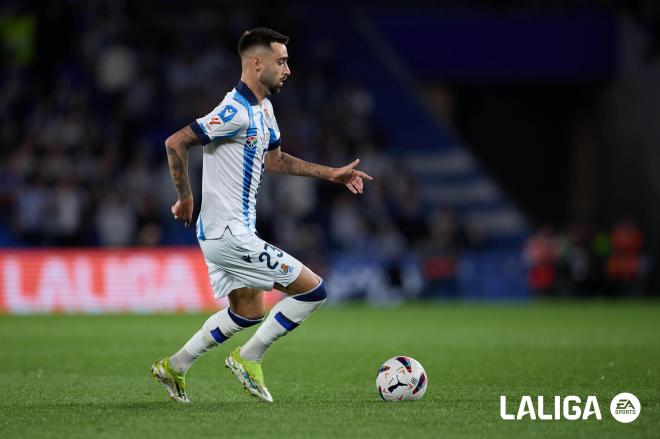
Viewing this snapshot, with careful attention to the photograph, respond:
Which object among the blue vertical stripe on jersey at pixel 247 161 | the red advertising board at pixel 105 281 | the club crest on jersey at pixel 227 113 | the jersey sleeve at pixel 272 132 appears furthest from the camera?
the red advertising board at pixel 105 281

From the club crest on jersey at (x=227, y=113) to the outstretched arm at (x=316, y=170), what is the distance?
0.65m

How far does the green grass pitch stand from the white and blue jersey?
1.23 meters

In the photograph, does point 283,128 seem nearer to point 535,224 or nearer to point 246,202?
point 535,224

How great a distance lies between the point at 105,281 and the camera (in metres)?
19.9

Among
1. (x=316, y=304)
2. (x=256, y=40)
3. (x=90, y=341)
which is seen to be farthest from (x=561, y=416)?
(x=90, y=341)

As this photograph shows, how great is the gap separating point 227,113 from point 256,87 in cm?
37

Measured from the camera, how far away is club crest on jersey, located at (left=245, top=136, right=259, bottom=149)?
777 centimetres

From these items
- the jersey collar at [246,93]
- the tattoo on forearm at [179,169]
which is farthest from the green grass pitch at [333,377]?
the jersey collar at [246,93]

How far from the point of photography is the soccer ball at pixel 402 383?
788 centimetres

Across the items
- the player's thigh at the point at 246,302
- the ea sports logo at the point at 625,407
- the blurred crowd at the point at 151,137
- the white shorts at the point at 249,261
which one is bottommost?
the ea sports logo at the point at 625,407

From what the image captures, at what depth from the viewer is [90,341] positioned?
1359 centimetres

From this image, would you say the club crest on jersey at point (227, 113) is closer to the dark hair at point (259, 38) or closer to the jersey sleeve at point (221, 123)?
the jersey sleeve at point (221, 123)

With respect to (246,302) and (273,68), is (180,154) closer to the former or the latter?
(273,68)

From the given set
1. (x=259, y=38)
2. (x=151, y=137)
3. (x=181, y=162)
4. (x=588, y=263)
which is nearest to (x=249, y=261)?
(x=181, y=162)
